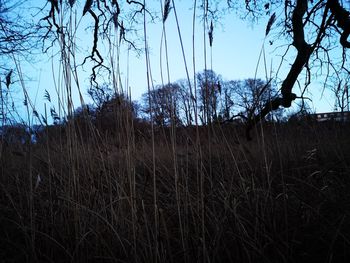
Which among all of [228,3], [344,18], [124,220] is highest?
[228,3]

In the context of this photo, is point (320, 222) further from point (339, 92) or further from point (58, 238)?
point (339, 92)

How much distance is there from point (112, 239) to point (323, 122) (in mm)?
3819

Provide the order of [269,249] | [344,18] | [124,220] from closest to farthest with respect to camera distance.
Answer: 1. [269,249]
2. [124,220]
3. [344,18]

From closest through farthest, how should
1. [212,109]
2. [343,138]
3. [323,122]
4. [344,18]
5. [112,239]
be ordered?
[112,239] → [212,109] → [343,138] → [323,122] → [344,18]

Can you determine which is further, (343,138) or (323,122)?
(323,122)

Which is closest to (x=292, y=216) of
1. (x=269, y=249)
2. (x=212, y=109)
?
(x=269, y=249)

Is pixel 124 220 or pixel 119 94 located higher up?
pixel 119 94

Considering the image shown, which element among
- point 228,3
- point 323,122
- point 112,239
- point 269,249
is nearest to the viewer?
point 269,249

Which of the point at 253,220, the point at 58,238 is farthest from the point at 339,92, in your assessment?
the point at 58,238

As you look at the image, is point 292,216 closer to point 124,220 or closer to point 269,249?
point 269,249

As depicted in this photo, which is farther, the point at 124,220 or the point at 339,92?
the point at 339,92

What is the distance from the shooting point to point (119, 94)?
4.44ft

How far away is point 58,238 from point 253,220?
1.06m

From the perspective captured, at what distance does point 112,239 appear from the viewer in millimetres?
1199
